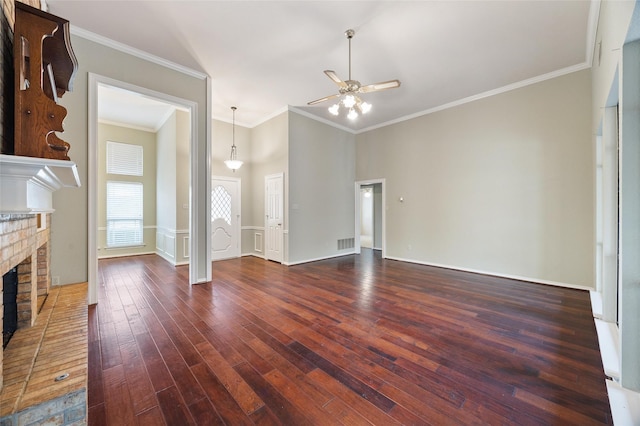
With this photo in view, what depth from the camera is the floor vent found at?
6941 mm

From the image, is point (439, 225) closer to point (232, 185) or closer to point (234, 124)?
point (232, 185)

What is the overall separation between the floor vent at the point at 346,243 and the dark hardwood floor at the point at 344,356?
2941mm

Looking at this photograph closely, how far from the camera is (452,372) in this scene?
196cm

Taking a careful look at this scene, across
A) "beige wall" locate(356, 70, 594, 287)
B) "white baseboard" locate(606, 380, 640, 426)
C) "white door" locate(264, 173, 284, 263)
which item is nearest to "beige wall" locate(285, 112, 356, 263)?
"white door" locate(264, 173, 284, 263)

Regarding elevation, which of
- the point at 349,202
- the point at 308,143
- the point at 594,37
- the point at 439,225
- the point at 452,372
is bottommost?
the point at 452,372

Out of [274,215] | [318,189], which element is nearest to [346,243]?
[318,189]

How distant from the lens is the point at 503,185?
183 inches

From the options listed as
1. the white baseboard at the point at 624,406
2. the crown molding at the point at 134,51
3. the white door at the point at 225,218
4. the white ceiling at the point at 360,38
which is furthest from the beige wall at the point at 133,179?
the white baseboard at the point at 624,406

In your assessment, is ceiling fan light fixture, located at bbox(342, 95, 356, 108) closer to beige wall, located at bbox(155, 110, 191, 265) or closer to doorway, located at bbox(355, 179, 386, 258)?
doorway, located at bbox(355, 179, 386, 258)

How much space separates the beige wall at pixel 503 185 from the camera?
3.98m

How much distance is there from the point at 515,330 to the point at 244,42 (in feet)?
15.5

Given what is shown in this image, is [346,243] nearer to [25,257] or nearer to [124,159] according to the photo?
[25,257]

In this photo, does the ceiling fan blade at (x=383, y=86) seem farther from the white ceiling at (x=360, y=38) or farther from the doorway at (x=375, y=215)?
the doorway at (x=375, y=215)

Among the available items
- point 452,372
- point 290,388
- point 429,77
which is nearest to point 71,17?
point 290,388
